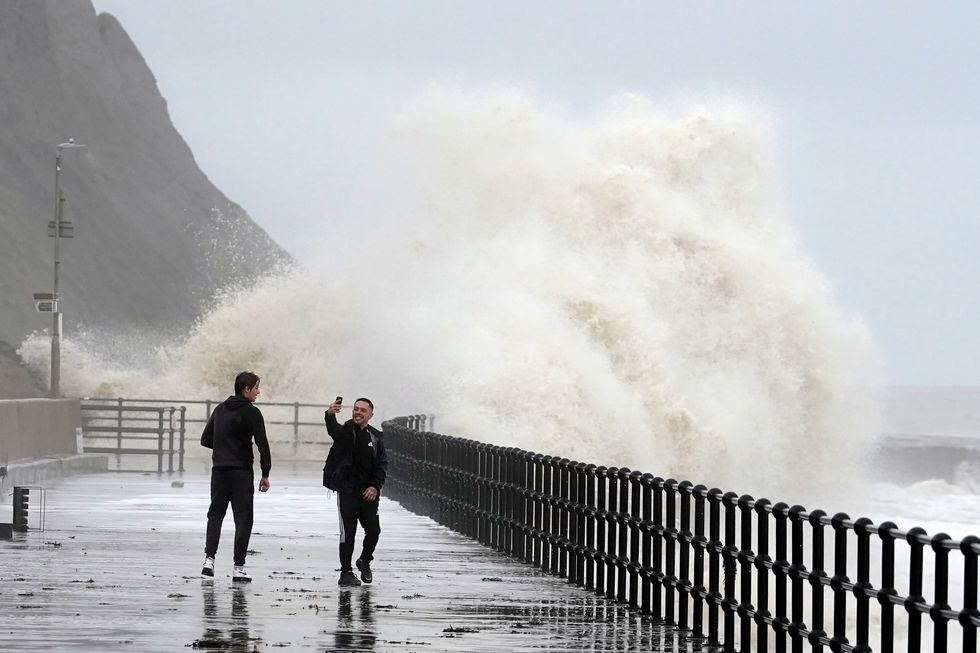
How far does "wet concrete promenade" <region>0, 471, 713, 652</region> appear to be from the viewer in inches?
486

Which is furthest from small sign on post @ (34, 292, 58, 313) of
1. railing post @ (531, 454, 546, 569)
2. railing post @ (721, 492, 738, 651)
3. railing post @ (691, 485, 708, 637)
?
railing post @ (721, 492, 738, 651)

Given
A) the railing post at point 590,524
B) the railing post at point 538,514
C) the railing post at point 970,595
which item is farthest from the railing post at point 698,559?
the railing post at point 538,514

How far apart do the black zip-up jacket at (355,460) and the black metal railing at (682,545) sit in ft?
5.58

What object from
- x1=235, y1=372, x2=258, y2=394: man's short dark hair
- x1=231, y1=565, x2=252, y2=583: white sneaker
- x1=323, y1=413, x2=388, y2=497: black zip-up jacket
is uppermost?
x1=235, y1=372, x2=258, y2=394: man's short dark hair

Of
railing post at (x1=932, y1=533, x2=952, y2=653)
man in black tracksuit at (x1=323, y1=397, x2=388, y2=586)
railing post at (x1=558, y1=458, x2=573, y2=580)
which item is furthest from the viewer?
railing post at (x1=558, y1=458, x2=573, y2=580)

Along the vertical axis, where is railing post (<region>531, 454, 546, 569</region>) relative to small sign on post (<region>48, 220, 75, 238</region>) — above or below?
below

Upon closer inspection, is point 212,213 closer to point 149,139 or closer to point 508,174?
point 149,139

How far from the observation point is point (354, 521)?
1638 centimetres

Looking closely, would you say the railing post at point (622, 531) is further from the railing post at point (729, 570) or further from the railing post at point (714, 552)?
the railing post at point (729, 570)

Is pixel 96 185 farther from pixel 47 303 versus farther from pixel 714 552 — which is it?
pixel 714 552

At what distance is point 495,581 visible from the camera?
55.8 feet

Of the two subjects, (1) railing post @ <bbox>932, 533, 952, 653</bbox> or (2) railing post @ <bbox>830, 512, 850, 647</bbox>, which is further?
(2) railing post @ <bbox>830, 512, 850, 647</bbox>

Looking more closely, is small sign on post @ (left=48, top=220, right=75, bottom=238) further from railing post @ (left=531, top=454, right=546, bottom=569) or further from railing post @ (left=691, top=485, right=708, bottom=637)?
railing post @ (left=691, top=485, right=708, bottom=637)

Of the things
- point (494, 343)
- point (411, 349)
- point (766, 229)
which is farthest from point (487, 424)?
point (766, 229)
